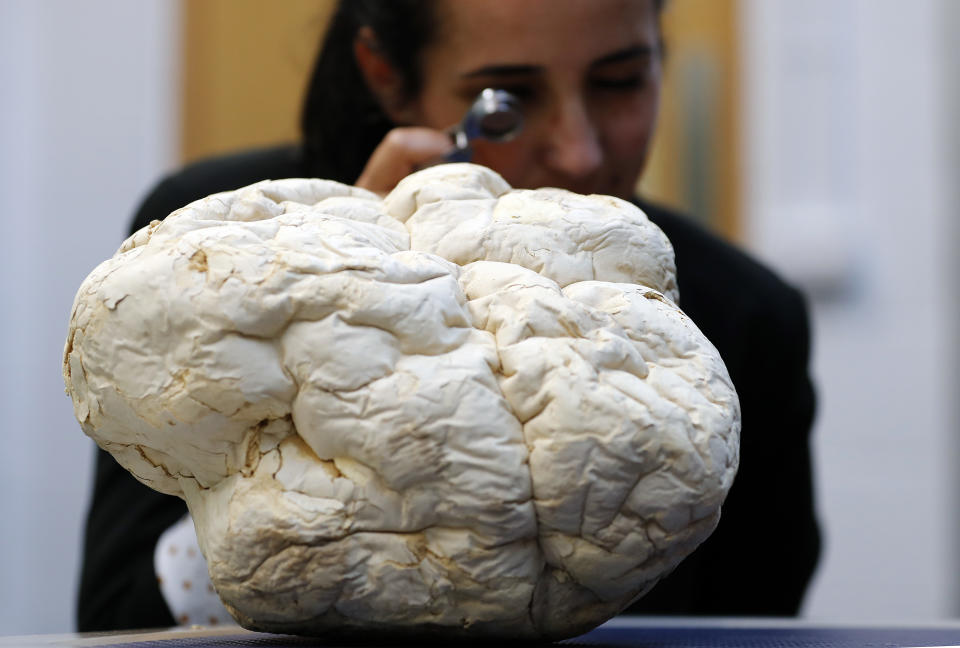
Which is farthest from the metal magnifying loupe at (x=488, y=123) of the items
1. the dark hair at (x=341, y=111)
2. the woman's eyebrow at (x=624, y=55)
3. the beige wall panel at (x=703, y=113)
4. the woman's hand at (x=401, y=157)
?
the beige wall panel at (x=703, y=113)

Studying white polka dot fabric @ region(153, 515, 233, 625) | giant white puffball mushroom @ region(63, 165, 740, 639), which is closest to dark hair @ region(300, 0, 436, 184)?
white polka dot fabric @ region(153, 515, 233, 625)

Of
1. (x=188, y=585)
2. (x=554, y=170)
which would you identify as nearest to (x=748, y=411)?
(x=554, y=170)

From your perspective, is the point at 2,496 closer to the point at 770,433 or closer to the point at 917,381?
the point at 770,433

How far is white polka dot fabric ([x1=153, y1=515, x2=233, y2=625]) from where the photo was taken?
4.04 feet

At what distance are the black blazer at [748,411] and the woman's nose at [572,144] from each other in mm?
467

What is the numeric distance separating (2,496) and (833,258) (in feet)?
8.12

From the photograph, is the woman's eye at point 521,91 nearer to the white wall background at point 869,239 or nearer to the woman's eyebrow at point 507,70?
the woman's eyebrow at point 507,70

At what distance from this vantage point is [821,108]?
3443 mm

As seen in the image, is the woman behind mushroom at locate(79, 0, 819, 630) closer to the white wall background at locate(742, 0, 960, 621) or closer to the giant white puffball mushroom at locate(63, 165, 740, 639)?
the giant white puffball mushroom at locate(63, 165, 740, 639)

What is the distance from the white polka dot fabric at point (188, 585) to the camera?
1230 millimetres

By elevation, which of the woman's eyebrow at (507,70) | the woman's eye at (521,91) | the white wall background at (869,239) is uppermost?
the woman's eyebrow at (507,70)

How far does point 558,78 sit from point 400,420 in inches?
27.0

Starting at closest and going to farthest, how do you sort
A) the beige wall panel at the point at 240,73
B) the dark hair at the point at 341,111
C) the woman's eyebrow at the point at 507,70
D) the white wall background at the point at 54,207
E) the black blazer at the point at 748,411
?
the woman's eyebrow at the point at 507,70
the dark hair at the point at 341,111
the black blazer at the point at 748,411
the white wall background at the point at 54,207
the beige wall panel at the point at 240,73

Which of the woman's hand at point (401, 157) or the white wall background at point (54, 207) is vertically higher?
the woman's hand at point (401, 157)
